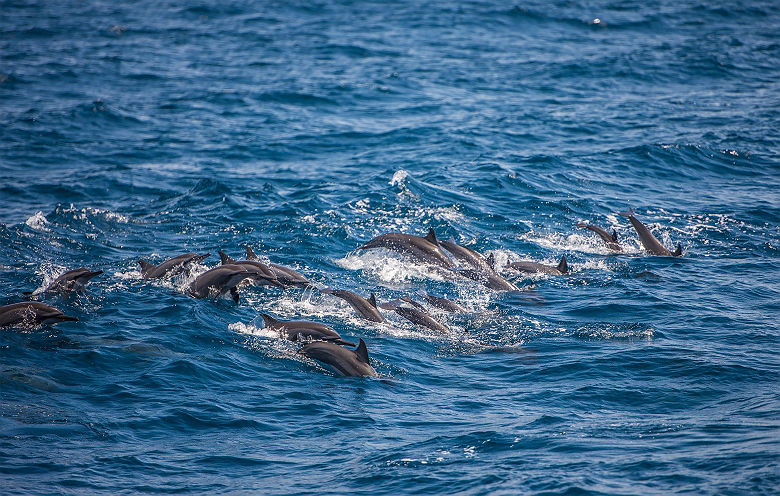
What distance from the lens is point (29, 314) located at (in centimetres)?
1346

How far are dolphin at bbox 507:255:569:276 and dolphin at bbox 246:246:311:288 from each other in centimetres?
451

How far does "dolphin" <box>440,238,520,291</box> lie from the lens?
53.3ft

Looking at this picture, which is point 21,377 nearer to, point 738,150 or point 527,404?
point 527,404

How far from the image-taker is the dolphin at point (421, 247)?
16828 millimetres

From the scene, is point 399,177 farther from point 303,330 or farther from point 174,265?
point 303,330

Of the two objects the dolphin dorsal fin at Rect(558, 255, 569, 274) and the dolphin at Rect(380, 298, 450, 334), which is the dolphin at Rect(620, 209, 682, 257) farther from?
the dolphin at Rect(380, 298, 450, 334)

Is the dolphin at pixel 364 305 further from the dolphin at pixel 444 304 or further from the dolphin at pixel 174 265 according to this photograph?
the dolphin at pixel 174 265

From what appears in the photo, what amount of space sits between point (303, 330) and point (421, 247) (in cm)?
428

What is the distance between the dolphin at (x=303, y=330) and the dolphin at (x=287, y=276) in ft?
5.38

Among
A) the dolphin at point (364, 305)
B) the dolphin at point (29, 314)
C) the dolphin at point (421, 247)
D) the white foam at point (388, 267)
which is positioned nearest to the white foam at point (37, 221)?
the dolphin at point (29, 314)

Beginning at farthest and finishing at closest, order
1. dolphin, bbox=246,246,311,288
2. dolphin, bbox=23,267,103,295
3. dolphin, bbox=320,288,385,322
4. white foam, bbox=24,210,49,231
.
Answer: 1. white foam, bbox=24,210,49,231
2. dolphin, bbox=246,246,311,288
3. dolphin, bbox=23,267,103,295
4. dolphin, bbox=320,288,385,322

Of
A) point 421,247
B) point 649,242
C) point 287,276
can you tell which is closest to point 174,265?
point 287,276

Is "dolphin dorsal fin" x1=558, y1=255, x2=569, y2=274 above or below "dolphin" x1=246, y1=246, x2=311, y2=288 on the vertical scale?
below

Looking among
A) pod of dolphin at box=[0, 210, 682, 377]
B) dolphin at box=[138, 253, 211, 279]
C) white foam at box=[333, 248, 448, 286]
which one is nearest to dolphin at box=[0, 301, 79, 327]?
pod of dolphin at box=[0, 210, 682, 377]
